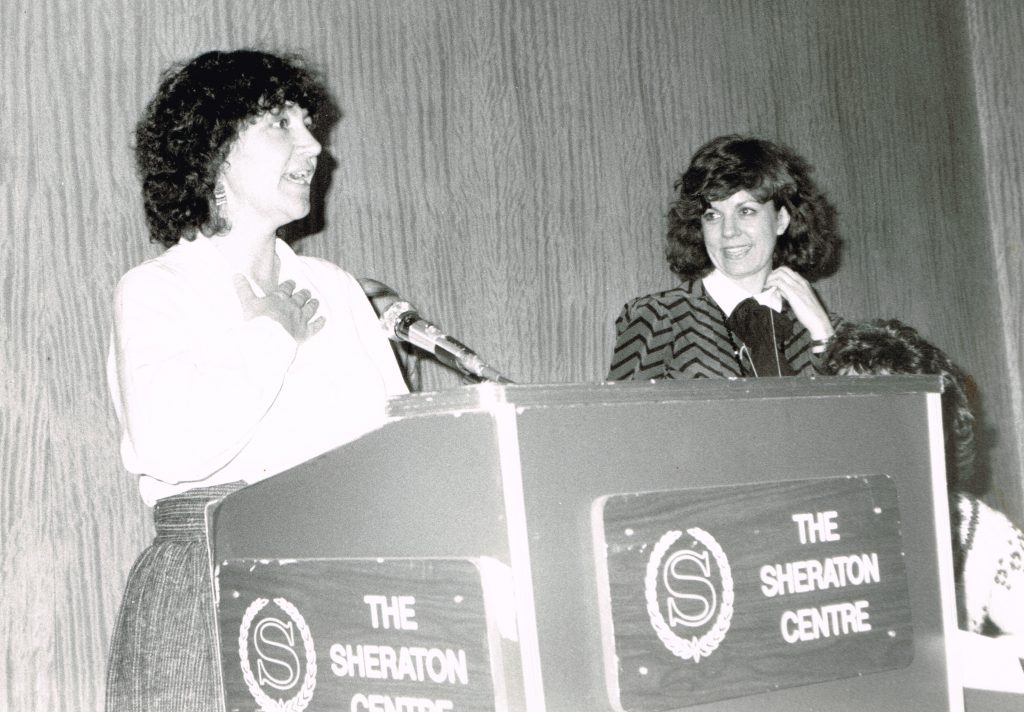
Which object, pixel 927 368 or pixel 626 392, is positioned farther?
pixel 927 368

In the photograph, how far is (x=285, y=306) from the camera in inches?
66.2

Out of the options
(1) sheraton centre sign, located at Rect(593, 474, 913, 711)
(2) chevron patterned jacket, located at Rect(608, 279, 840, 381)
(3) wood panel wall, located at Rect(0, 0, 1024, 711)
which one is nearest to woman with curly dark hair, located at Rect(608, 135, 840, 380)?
(2) chevron patterned jacket, located at Rect(608, 279, 840, 381)

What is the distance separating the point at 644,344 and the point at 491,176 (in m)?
0.62

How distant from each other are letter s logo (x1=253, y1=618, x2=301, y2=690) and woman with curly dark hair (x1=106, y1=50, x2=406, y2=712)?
0.21 m

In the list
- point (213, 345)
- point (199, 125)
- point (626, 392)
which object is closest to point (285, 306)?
point (213, 345)

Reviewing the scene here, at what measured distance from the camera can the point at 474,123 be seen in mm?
2801

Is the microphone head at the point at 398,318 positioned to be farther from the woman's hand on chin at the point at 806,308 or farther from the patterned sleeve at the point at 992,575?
the woman's hand on chin at the point at 806,308

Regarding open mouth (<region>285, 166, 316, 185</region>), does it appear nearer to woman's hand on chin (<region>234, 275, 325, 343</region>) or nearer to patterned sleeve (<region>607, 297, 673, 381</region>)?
woman's hand on chin (<region>234, 275, 325, 343</region>)

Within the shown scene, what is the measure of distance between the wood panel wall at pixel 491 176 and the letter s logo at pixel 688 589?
1410mm

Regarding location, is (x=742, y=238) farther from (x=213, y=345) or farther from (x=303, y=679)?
(x=303, y=679)

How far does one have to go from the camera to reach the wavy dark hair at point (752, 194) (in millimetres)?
2672

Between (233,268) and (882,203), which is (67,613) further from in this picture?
(882,203)

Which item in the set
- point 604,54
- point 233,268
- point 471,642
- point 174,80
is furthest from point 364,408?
point 604,54

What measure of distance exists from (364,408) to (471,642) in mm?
793
